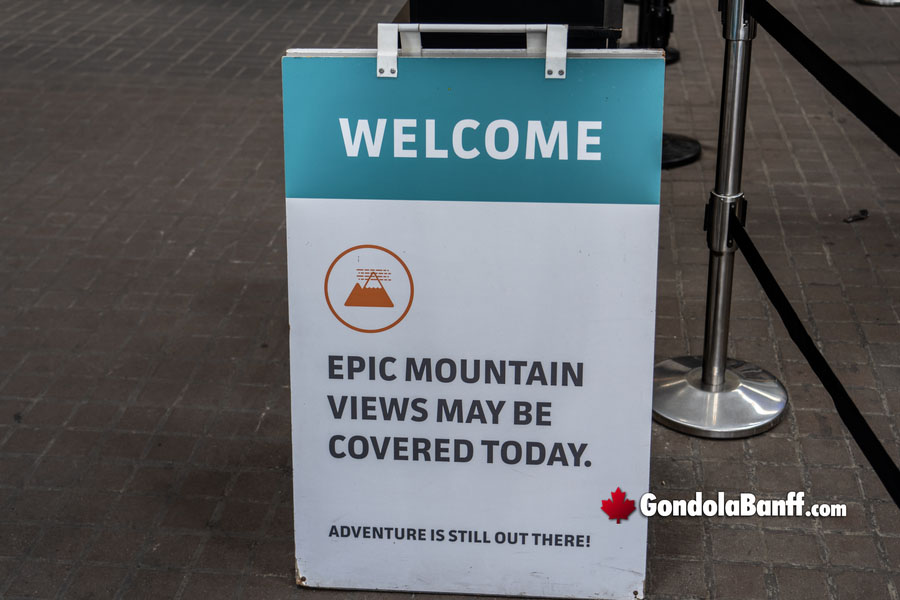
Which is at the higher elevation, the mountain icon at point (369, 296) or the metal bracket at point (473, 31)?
the metal bracket at point (473, 31)

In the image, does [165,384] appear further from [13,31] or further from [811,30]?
[811,30]

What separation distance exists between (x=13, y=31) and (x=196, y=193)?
458 cm

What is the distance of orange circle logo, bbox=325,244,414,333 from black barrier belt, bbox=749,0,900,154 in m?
1.13

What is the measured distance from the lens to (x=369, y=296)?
2.85 meters

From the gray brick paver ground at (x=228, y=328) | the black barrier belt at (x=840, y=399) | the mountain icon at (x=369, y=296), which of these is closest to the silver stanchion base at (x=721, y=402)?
the gray brick paver ground at (x=228, y=328)

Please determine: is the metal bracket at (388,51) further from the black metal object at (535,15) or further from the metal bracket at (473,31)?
the black metal object at (535,15)

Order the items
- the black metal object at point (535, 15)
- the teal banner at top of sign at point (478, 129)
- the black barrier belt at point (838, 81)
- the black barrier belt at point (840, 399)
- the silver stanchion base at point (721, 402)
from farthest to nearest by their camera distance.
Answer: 1. the silver stanchion base at point (721, 402)
2. the black metal object at point (535, 15)
3. the teal banner at top of sign at point (478, 129)
4. the black barrier belt at point (840, 399)
5. the black barrier belt at point (838, 81)

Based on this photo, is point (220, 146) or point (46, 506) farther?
point (220, 146)

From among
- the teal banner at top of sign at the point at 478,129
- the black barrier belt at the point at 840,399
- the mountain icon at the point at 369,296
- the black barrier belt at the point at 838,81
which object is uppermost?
the black barrier belt at the point at 838,81

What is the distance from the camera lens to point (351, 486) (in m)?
3.01

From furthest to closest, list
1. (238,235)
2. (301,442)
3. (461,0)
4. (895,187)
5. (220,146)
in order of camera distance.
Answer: (220,146) → (895,187) → (238,235) → (461,0) → (301,442)

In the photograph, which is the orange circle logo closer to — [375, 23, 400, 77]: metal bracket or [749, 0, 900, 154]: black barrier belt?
[375, 23, 400, 77]: metal bracket

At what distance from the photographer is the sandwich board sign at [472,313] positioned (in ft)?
8.81

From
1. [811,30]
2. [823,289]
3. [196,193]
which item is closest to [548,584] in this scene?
[823,289]
